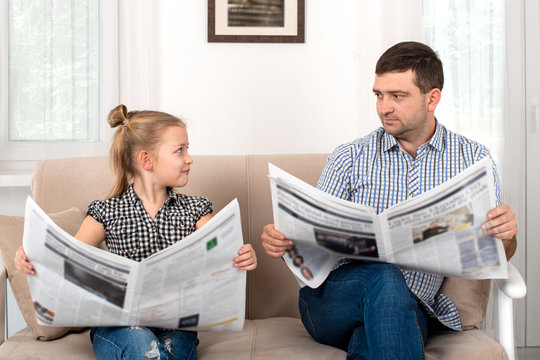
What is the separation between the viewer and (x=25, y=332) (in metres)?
1.47

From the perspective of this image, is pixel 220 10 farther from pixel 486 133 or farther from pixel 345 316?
pixel 345 316

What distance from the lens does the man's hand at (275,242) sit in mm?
1262

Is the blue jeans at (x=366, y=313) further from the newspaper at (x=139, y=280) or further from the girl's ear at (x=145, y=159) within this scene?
the girl's ear at (x=145, y=159)

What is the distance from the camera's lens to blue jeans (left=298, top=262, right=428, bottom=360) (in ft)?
3.67

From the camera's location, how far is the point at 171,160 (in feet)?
4.76

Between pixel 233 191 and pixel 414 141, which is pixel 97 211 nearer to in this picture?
pixel 233 191

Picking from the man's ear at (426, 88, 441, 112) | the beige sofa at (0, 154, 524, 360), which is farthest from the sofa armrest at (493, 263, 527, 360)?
the man's ear at (426, 88, 441, 112)

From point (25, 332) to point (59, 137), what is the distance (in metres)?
0.90

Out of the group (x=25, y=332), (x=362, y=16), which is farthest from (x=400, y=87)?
(x=25, y=332)

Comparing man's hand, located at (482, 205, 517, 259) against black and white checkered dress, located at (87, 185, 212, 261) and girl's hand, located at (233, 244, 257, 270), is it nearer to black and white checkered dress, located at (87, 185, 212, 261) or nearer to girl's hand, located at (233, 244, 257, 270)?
girl's hand, located at (233, 244, 257, 270)

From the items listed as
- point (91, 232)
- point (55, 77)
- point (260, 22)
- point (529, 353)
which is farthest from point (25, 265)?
point (529, 353)

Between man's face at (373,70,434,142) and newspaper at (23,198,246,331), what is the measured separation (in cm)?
57

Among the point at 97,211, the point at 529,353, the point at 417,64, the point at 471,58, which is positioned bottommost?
the point at 529,353

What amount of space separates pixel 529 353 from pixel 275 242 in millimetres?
1592
